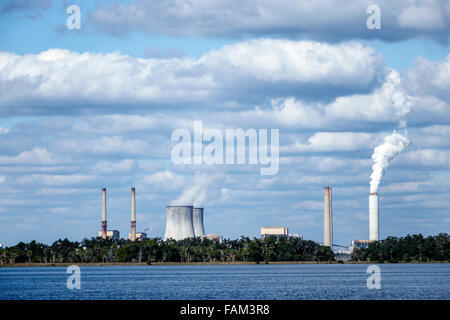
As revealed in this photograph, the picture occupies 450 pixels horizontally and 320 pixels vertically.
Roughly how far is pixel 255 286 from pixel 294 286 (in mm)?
4044

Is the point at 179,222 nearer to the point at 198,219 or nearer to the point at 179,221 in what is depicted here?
the point at 179,221

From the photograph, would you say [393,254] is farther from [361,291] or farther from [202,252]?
[361,291]

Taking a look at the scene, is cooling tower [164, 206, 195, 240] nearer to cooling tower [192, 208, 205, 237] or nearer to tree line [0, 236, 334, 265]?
cooling tower [192, 208, 205, 237]

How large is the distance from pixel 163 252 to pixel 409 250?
182 feet

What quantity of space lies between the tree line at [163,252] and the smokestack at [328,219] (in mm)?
3003

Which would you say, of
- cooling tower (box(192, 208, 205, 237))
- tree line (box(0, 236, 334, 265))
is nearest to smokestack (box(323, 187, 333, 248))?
tree line (box(0, 236, 334, 265))

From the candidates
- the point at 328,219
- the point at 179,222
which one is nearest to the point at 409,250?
the point at 328,219

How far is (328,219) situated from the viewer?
180 m

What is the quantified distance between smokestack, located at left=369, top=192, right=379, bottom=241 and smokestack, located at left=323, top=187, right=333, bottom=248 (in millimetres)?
22837

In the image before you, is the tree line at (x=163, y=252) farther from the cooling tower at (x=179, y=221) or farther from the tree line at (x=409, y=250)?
the cooling tower at (x=179, y=221)

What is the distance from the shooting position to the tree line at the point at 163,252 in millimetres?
172212

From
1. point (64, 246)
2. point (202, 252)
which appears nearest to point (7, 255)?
point (64, 246)
